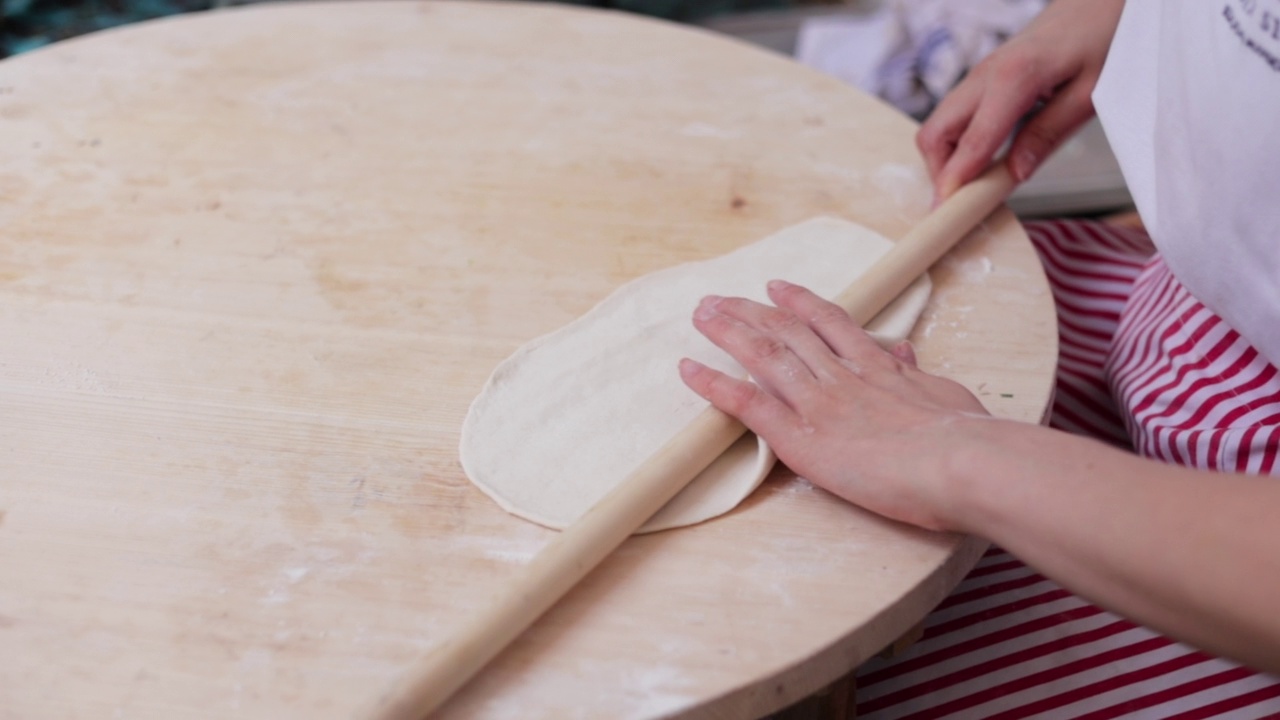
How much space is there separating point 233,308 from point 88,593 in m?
0.30

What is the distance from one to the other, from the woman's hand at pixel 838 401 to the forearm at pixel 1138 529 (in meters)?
0.03

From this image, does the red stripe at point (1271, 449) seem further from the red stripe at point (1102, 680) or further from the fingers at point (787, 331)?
the fingers at point (787, 331)

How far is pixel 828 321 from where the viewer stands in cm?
79

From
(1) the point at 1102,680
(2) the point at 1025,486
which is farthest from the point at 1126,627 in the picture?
(2) the point at 1025,486

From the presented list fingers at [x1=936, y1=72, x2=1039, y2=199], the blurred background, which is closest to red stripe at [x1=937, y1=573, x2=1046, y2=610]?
fingers at [x1=936, y1=72, x2=1039, y2=199]

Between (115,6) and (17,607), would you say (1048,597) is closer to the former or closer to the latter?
(17,607)

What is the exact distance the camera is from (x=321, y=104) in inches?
44.3

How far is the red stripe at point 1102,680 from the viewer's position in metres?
0.75

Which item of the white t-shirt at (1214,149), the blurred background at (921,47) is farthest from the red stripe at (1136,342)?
the blurred background at (921,47)

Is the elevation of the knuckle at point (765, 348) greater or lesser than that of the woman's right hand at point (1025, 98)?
lesser

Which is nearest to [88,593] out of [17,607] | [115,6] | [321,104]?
[17,607]

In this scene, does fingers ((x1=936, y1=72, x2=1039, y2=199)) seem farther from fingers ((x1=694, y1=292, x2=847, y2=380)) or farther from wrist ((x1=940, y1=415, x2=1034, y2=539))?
wrist ((x1=940, y1=415, x2=1034, y2=539))

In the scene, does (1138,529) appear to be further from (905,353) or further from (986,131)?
(986,131)

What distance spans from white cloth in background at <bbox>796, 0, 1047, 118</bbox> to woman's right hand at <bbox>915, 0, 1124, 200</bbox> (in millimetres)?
871
